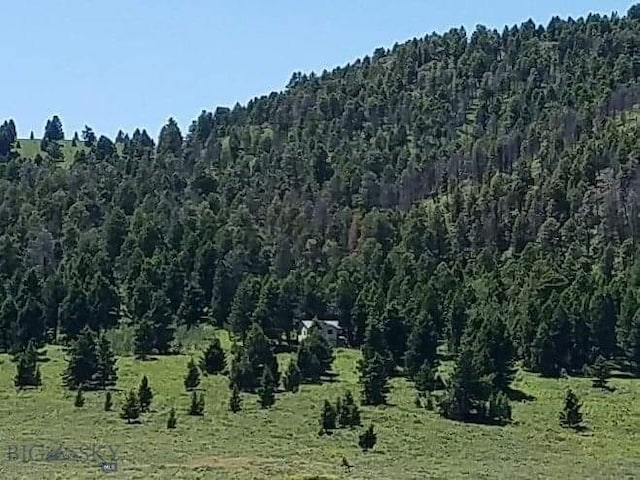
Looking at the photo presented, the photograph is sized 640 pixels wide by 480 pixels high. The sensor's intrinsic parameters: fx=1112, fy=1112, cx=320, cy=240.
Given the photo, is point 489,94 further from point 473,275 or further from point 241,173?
point 473,275

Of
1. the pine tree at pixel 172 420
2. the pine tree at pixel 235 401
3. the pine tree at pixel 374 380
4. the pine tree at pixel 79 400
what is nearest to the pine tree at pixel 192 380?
the pine tree at pixel 235 401

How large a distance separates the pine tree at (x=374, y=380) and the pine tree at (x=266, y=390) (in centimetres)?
609

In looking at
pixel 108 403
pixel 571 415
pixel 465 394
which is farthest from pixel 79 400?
pixel 571 415

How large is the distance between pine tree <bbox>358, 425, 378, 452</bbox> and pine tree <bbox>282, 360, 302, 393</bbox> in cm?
1985

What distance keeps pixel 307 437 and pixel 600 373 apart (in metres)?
31.9

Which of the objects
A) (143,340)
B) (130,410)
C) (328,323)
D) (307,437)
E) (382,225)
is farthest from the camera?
(382,225)

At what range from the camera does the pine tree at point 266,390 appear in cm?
7231

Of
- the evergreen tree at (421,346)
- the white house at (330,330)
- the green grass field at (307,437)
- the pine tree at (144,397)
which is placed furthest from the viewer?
the white house at (330,330)

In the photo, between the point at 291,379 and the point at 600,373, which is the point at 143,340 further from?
the point at 600,373

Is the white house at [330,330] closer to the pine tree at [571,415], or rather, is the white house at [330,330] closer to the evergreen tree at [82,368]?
the evergreen tree at [82,368]

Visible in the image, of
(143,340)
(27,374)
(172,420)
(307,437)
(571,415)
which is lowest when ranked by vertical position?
(307,437)

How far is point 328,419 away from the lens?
64.1 meters

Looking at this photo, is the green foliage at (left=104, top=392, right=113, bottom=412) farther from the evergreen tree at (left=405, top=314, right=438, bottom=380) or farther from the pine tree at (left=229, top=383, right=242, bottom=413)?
the evergreen tree at (left=405, top=314, right=438, bottom=380)

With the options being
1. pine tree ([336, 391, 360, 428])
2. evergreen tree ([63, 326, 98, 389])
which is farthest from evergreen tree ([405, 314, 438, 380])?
evergreen tree ([63, 326, 98, 389])
